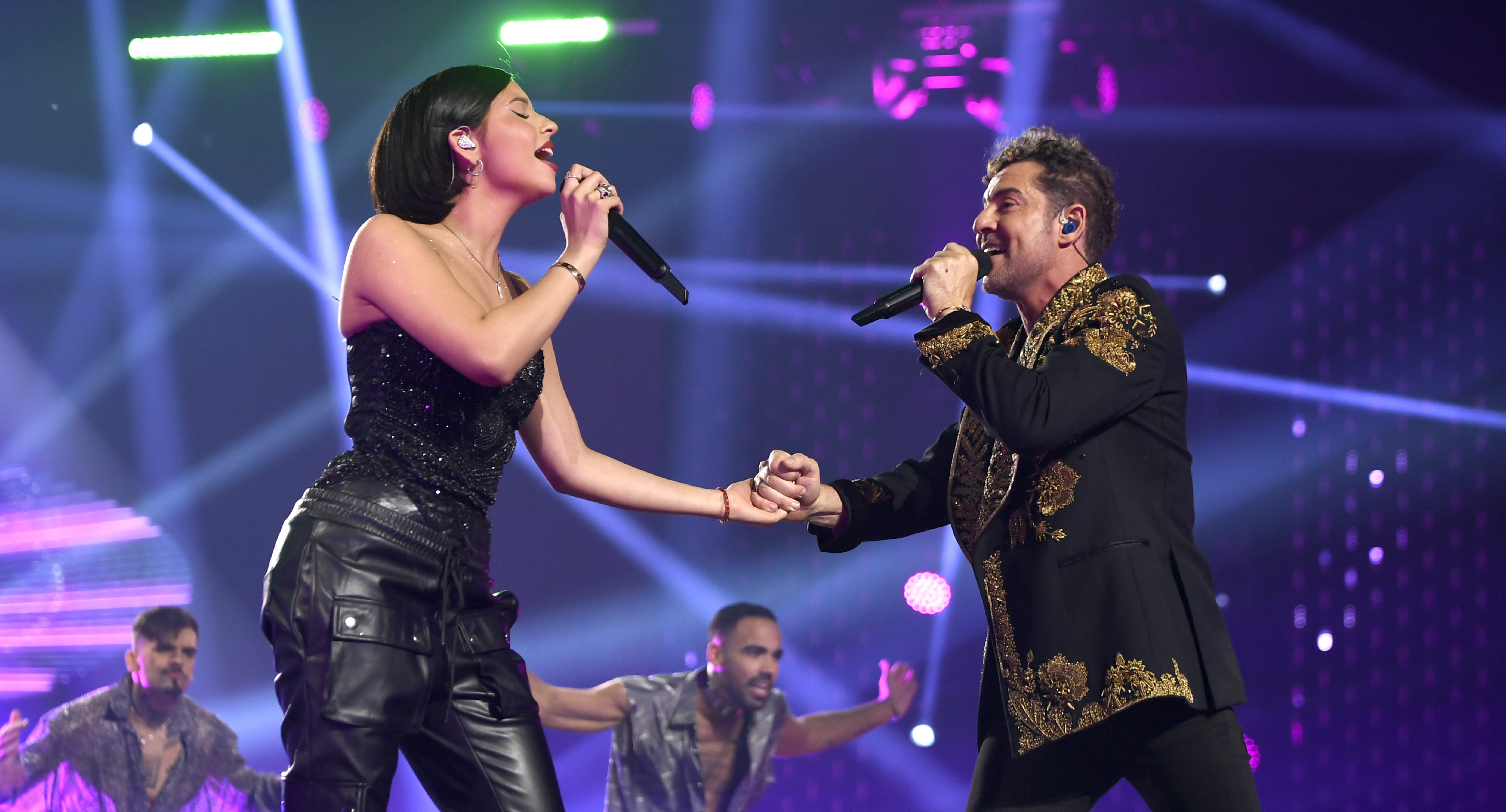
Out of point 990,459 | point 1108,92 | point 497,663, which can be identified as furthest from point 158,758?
point 1108,92

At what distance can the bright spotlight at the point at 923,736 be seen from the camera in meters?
5.28

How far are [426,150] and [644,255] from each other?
14.6 inches

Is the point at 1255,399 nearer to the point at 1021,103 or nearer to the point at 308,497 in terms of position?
the point at 1021,103

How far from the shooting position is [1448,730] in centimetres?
491

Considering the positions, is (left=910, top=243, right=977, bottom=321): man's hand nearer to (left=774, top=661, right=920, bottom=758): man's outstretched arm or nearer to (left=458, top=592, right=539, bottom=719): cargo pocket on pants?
(left=458, top=592, right=539, bottom=719): cargo pocket on pants

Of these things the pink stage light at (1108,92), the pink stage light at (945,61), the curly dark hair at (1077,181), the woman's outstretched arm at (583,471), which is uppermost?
the pink stage light at (945,61)

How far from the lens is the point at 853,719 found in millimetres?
4547

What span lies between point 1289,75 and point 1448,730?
3.00 metres

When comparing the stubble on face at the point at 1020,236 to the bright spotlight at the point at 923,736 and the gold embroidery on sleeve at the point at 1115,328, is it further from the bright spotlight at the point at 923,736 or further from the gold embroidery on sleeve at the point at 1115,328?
the bright spotlight at the point at 923,736

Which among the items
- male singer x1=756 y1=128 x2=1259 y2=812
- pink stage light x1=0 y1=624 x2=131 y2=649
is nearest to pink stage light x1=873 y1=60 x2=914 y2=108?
male singer x1=756 y1=128 x2=1259 y2=812

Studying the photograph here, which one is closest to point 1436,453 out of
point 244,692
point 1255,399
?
point 1255,399

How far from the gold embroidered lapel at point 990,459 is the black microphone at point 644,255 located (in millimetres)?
523

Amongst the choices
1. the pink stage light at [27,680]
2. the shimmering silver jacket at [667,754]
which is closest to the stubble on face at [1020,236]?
the shimmering silver jacket at [667,754]

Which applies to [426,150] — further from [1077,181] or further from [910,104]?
[910,104]
